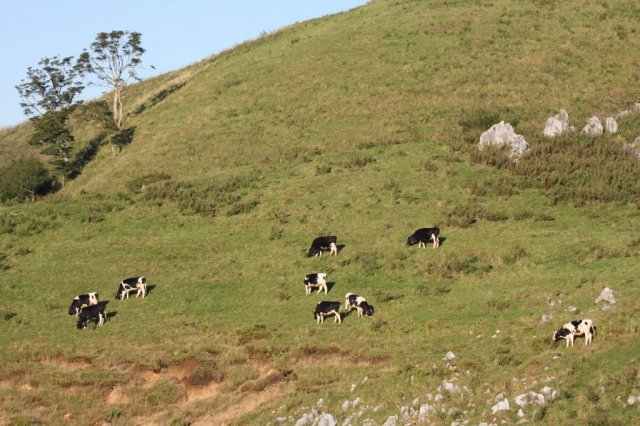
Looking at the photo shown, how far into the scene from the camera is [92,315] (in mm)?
36062

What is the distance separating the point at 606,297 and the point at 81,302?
967 inches

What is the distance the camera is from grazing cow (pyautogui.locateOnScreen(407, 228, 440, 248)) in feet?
134

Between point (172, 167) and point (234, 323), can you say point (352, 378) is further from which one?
point (172, 167)

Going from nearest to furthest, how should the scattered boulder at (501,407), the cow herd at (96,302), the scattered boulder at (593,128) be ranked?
the scattered boulder at (501,407) → the cow herd at (96,302) → the scattered boulder at (593,128)

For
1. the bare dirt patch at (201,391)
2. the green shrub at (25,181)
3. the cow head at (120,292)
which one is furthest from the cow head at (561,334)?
the green shrub at (25,181)

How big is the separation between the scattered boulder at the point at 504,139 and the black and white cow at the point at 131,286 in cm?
2749

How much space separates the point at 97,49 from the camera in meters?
79.9

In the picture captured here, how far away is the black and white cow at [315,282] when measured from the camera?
36.9 m

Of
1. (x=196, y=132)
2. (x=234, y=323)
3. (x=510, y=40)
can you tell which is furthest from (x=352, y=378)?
(x=510, y=40)

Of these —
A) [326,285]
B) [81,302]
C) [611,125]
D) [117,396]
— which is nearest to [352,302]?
[326,285]

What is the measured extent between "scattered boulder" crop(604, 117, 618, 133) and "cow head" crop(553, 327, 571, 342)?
34.7 meters

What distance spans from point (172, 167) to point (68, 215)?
52.0ft

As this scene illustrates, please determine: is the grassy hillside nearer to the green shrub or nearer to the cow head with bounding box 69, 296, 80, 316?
the cow head with bounding box 69, 296, 80, 316

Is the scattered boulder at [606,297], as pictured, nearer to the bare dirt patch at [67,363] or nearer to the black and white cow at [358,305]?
the black and white cow at [358,305]
